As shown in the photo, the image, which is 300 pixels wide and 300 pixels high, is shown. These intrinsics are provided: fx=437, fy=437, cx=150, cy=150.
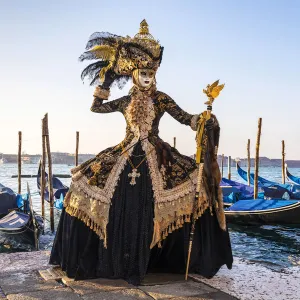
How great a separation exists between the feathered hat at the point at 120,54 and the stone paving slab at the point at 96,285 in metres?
1.71

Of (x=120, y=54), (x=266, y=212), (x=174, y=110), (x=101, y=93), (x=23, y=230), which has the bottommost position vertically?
(x=23, y=230)

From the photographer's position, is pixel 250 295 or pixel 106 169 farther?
pixel 106 169

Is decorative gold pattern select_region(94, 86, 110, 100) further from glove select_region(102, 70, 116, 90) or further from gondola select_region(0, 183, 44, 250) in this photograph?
gondola select_region(0, 183, 44, 250)

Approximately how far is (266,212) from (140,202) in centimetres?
1027

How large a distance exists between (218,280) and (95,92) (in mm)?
1865

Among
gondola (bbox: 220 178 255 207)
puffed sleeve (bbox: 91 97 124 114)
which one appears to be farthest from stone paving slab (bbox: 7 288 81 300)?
gondola (bbox: 220 178 255 207)

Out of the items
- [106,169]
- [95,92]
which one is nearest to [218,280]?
[106,169]

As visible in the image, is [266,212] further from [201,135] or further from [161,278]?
[201,135]

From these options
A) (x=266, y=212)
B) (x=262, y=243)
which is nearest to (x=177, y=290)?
(x=262, y=243)

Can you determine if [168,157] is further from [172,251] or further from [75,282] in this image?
[75,282]

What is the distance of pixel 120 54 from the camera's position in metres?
3.80

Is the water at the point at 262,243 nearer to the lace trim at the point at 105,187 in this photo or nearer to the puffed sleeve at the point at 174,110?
the puffed sleeve at the point at 174,110

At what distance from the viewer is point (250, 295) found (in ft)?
10.1

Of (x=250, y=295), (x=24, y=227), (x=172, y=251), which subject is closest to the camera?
(x=250, y=295)
